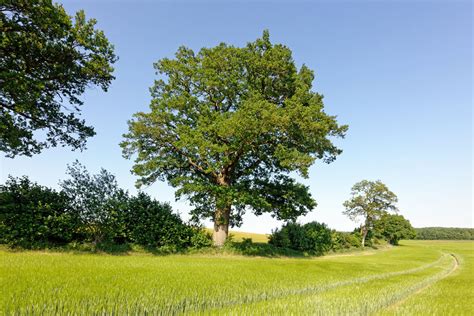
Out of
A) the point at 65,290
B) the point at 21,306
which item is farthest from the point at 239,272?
the point at 21,306

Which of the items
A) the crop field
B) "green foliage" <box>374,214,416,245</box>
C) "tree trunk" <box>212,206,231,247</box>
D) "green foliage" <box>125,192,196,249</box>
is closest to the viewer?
the crop field

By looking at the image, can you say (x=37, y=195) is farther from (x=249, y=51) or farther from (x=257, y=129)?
(x=249, y=51)

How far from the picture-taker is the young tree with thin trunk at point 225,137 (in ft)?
80.9

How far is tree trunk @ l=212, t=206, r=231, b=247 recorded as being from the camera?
2718 cm

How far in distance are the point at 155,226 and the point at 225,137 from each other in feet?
33.2

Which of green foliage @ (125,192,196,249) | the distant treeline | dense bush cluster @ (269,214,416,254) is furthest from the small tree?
the distant treeline

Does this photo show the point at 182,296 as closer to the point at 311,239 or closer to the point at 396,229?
the point at 311,239

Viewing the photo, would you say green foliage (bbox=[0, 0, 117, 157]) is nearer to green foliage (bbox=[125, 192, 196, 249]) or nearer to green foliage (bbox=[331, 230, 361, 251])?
green foliage (bbox=[125, 192, 196, 249])

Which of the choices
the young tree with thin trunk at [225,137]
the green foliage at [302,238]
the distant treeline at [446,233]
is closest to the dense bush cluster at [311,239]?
the green foliage at [302,238]

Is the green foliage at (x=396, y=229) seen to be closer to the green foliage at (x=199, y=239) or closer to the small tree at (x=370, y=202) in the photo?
the small tree at (x=370, y=202)

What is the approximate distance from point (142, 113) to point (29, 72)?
10.3 meters

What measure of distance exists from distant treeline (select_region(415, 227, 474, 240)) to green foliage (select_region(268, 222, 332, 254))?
6929 inches

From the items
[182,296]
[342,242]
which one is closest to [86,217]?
[182,296]

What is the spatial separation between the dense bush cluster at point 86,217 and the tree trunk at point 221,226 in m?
1.14
